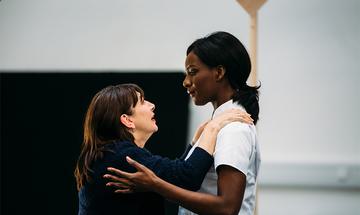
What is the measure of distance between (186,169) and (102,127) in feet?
0.97

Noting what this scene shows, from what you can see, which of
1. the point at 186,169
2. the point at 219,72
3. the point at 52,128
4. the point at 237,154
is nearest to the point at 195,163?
the point at 186,169

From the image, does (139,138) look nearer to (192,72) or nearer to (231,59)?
(192,72)

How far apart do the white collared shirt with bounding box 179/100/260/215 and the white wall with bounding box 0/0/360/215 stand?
2.20 metres

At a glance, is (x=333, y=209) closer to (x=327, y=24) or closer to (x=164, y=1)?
(x=327, y=24)

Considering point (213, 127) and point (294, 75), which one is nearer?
point (213, 127)

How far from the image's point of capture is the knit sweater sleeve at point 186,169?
166cm

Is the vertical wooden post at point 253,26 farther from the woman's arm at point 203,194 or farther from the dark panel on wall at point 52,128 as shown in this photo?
the woman's arm at point 203,194

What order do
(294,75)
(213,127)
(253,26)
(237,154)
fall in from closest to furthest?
(237,154) < (213,127) < (253,26) < (294,75)

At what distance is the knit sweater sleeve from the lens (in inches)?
65.4

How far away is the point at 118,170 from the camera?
168cm

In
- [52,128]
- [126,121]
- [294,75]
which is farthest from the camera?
[52,128]

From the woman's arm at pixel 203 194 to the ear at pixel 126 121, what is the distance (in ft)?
0.62

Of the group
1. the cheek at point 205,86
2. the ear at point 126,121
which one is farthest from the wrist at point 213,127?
the ear at point 126,121

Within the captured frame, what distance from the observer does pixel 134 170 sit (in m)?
1.69
